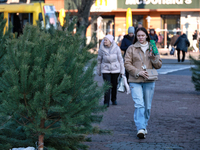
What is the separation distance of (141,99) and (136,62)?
1.88 ft

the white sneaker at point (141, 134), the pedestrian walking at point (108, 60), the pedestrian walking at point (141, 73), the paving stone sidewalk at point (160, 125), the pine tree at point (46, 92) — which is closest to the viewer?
the pine tree at point (46, 92)

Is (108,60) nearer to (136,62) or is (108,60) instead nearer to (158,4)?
(136,62)

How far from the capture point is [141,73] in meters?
5.92

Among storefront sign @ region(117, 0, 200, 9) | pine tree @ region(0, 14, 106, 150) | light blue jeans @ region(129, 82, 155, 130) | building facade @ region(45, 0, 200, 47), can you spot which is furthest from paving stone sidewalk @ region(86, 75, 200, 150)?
storefront sign @ region(117, 0, 200, 9)

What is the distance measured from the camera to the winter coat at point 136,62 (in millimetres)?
5992

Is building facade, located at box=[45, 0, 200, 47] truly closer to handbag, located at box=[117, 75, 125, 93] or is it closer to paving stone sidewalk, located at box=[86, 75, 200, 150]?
paving stone sidewalk, located at box=[86, 75, 200, 150]

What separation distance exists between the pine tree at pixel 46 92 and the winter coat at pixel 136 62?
193 centimetres

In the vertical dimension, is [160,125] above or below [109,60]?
below

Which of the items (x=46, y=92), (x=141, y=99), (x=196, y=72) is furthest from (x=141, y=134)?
(x=196, y=72)

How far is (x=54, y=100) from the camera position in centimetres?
364

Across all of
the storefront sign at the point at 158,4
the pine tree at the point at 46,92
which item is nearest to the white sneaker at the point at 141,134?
the pine tree at the point at 46,92

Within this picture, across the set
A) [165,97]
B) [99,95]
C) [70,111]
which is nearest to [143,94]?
[99,95]

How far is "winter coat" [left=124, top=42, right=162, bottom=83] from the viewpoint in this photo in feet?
19.7

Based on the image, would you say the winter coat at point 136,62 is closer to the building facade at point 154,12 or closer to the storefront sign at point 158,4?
the building facade at point 154,12
